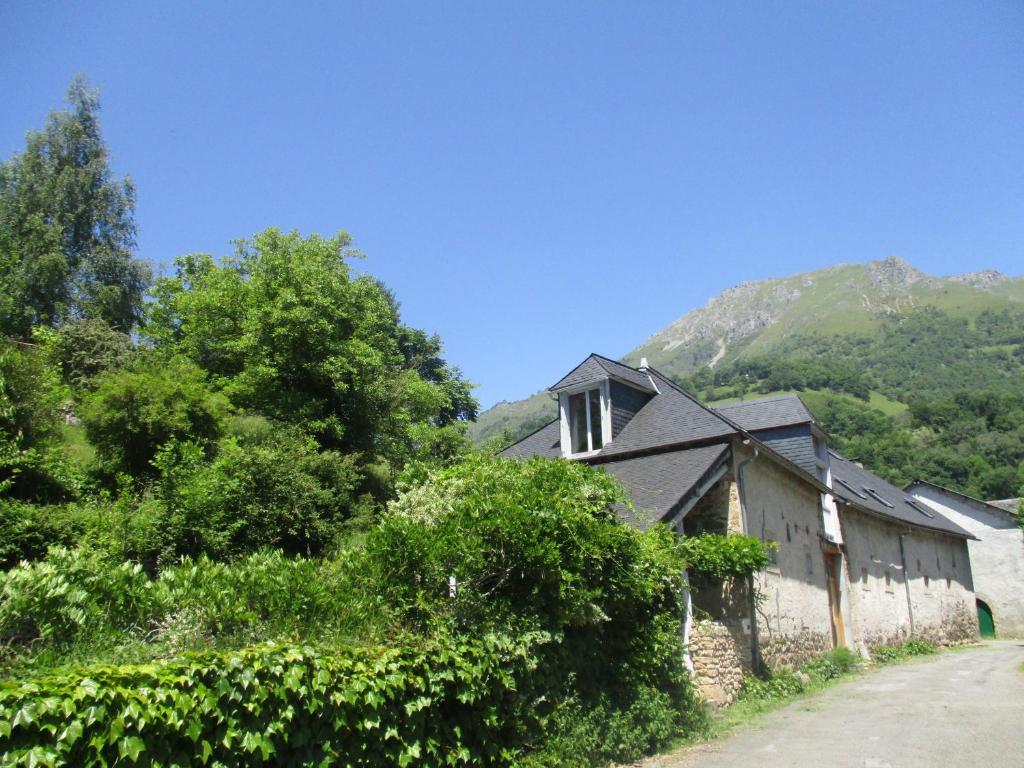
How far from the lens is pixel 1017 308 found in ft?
539

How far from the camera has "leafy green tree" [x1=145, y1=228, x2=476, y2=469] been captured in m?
20.7

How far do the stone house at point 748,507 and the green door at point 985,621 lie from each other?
14007 mm

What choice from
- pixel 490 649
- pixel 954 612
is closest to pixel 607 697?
pixel 490 649

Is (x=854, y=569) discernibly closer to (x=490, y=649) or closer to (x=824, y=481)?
(x=824, y=481)

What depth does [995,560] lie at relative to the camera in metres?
36.1

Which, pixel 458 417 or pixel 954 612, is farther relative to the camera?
pixel 458 417

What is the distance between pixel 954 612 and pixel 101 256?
40.7 metres

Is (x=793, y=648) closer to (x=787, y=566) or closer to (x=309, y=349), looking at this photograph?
(x=787, y=566)

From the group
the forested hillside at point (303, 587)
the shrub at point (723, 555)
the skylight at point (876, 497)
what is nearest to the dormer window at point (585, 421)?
the shrub at point (723, 555)

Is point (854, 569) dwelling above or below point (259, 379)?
below

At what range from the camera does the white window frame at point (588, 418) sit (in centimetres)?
1744

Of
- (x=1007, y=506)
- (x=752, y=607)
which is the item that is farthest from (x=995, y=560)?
(x=752, y=607)

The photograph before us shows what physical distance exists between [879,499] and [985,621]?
→ 16.1 metres

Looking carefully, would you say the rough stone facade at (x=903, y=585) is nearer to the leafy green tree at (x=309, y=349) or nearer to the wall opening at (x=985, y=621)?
the wall opening at (x=985, y=621)
